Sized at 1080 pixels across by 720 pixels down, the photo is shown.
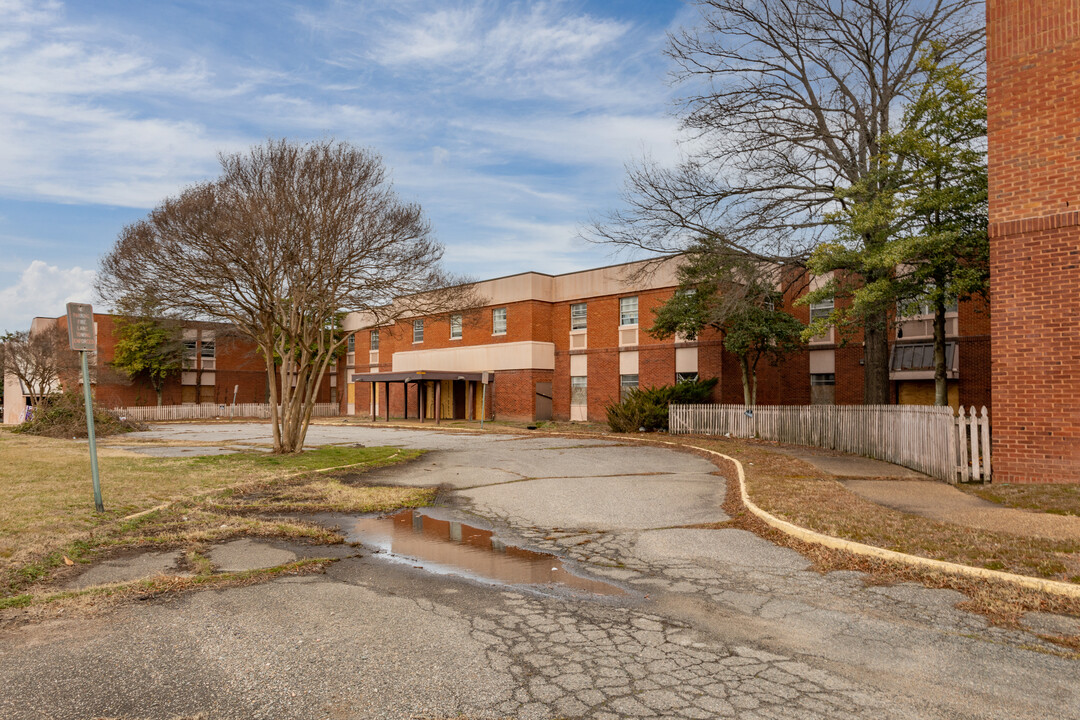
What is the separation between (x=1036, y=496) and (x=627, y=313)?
2553cm

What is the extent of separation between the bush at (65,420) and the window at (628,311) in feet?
77.3

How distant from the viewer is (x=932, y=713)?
386 cm

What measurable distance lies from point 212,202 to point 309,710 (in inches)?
598

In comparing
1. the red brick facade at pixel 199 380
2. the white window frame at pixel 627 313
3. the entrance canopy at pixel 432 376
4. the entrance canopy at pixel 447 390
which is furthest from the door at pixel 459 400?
the red brick facade at pixel 199 380

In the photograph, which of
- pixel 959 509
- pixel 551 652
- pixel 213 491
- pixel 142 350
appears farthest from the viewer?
pixel 142 350

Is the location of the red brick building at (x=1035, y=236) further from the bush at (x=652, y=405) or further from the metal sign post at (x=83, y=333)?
the bush at (x=652, y=405)

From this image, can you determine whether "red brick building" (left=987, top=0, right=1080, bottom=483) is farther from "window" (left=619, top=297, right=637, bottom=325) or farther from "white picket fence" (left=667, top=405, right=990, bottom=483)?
"window" (left=619, top=297, right=637, bottom=325)

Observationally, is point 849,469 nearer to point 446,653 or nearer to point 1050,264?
point 1050,264

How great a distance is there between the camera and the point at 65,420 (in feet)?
95.3

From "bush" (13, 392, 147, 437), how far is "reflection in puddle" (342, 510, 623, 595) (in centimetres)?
2430

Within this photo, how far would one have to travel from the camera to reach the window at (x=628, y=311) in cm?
3528

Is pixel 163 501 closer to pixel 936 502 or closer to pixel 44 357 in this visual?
pixel 936 502

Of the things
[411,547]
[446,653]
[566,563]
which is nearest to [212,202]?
[411,547]

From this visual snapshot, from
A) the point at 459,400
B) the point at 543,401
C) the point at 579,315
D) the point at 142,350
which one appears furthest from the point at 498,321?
the point at 142,350
